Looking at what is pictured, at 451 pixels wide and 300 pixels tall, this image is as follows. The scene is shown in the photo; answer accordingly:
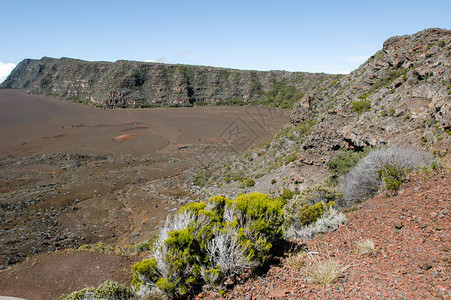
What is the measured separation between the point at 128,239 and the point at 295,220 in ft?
42.4

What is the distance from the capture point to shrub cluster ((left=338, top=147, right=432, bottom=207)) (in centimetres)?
851

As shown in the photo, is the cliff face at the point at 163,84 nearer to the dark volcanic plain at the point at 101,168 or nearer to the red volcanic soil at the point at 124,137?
the dark volcanic plain at the point at 101,168

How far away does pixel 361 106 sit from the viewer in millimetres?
17438

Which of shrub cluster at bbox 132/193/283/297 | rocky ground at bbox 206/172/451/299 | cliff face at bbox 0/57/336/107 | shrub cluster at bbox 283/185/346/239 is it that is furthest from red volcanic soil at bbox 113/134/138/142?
rocky ground at bbox 206/172/451/299

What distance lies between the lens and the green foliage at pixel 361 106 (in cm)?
1708

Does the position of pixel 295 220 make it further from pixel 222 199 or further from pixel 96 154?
pixel 96 154

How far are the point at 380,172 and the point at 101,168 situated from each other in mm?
33234

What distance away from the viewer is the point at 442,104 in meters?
11.0

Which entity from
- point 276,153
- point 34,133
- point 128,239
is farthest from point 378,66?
point 34,133

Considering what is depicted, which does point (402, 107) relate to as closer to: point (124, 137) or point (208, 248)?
point (208, 248)

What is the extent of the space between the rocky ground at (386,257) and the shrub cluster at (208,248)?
49cm

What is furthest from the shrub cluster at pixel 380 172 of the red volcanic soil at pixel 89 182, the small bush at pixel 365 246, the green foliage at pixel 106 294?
the red volcanic soil at pixel 89 182

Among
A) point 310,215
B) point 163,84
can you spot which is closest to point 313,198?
point 310,215

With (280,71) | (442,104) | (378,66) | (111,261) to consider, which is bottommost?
(111,261)
